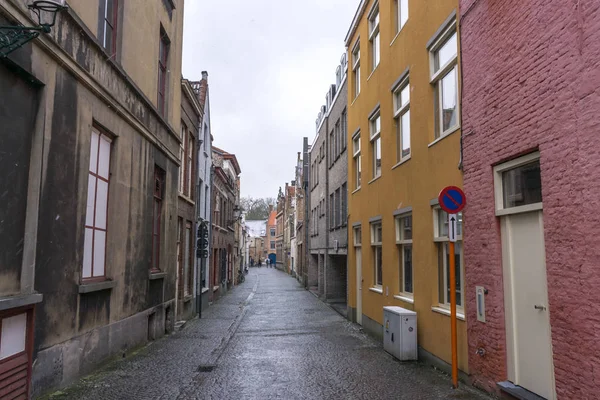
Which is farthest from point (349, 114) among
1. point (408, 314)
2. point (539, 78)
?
point (539, 78)

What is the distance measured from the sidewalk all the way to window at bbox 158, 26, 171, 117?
17.9 ft

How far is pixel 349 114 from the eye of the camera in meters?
16.6

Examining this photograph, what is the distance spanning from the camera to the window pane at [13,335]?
519cm

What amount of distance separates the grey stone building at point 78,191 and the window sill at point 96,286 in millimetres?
34

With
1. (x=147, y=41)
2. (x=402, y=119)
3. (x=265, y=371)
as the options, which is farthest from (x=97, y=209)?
(x=402, y=119)

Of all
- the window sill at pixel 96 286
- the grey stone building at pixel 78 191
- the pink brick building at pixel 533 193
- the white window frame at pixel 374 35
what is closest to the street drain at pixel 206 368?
the grey stone building at pixel 78 191

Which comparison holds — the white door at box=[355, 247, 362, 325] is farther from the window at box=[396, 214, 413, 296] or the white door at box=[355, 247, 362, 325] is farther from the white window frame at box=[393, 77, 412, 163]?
the white window frame at box=[393, 77, 412, 163]

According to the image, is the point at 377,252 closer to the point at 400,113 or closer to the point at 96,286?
the point at 400,113

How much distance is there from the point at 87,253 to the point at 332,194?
14.6 metres

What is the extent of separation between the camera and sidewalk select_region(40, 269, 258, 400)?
6578 millimetres

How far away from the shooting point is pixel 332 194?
21.4 meters

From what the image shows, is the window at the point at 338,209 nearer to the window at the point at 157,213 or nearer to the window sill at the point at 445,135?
the window at the point at 157,213

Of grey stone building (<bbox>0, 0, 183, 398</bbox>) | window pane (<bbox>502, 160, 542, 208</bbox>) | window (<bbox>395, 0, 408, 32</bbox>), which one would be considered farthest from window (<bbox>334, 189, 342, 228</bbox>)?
window pane (<bbox>502, 160, 542, 208</bbox>)

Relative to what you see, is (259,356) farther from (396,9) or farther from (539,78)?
(396,9)
